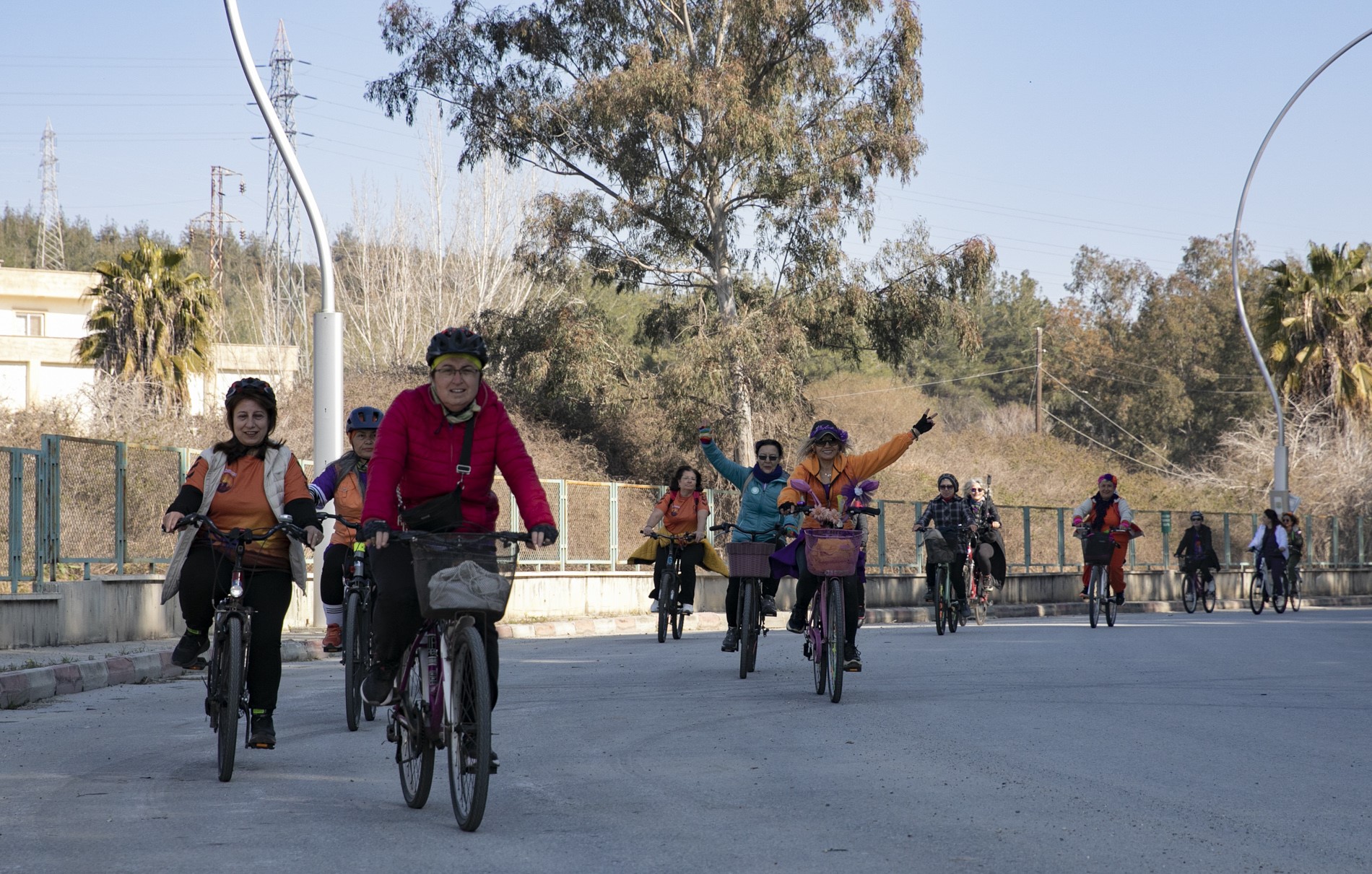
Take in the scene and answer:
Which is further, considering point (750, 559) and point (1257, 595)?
point (1257, 595)

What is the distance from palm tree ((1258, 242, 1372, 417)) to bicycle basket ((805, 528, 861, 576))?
139 ft

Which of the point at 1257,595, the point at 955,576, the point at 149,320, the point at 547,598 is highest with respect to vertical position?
the point at 149,320

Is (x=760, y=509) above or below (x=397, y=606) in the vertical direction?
above

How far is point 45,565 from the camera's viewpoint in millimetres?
13773

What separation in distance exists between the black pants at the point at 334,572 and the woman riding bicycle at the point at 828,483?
2954 mm

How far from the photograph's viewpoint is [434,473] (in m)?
5.89

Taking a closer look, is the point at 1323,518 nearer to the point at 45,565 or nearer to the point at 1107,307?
the point at 1107,307

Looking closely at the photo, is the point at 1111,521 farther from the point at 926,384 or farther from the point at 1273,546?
the point at 926,384

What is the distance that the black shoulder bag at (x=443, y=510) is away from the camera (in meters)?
5.85

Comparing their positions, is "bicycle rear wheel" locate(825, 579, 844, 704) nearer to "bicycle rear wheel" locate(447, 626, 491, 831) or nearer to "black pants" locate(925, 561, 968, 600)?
"bicycle rear wheel" locate(447, 626, 491, 831)

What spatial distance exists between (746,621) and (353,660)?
12.4 feet

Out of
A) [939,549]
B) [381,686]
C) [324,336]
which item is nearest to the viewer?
[381,686]

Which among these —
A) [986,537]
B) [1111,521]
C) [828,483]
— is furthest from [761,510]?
[1111,521]

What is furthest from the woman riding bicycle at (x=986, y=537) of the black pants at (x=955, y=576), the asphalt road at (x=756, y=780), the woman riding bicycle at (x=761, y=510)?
the asphalt road at (x=756, y=780)
